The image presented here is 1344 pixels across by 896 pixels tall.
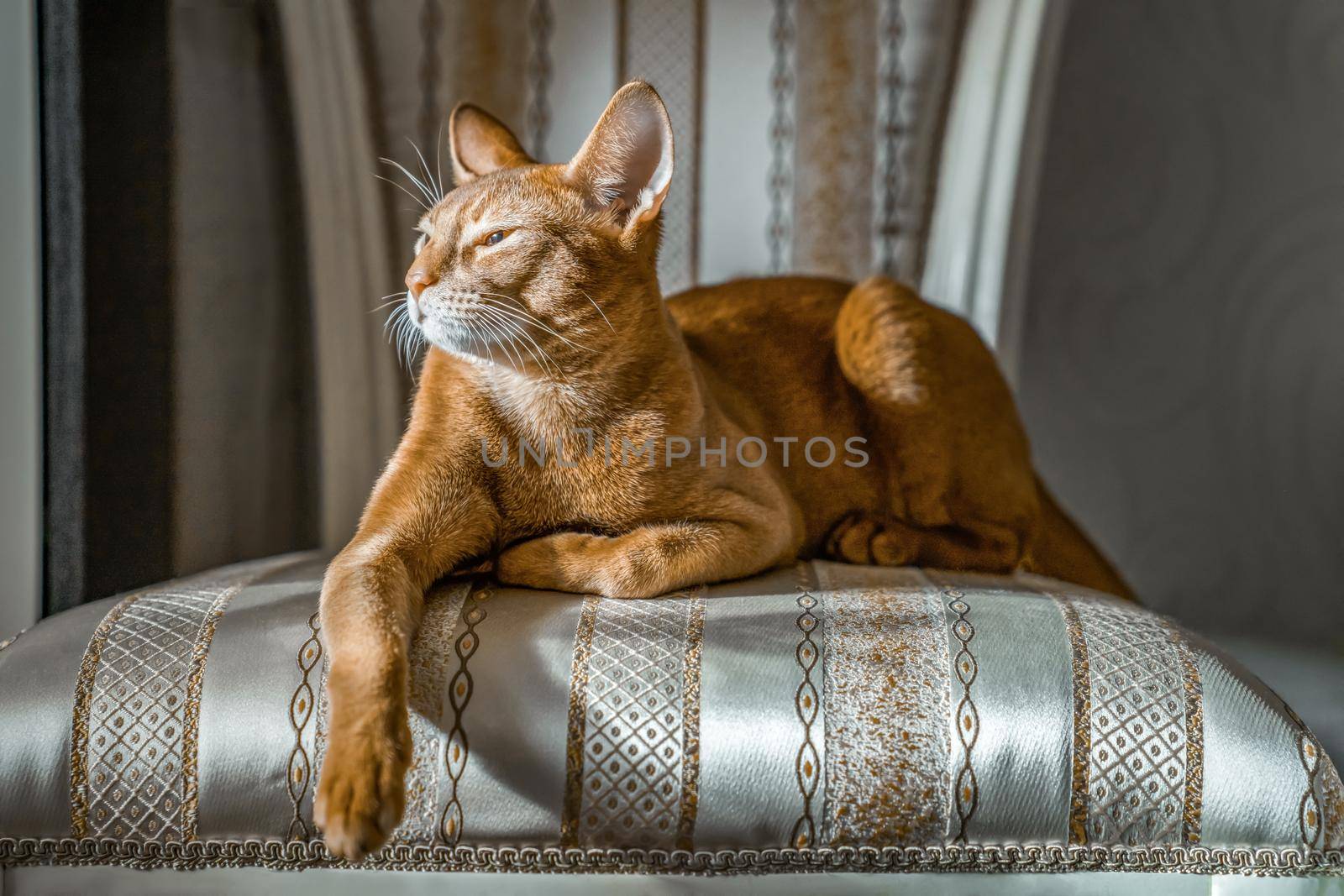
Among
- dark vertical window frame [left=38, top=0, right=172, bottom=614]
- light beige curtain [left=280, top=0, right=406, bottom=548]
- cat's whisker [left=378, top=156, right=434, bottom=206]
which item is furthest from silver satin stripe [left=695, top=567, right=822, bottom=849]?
light beige curtain [left=280, top=0, right=406, bottom=548]

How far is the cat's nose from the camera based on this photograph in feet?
3.16

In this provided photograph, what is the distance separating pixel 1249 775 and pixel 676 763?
0.54 meters

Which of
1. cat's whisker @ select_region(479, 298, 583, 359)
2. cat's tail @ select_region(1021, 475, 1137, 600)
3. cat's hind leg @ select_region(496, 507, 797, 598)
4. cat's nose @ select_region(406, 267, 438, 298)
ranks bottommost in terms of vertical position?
cat's tail @ select_region(1021, 475, 1137, 600)

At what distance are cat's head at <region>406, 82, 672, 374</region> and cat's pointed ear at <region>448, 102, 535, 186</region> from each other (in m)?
0.12

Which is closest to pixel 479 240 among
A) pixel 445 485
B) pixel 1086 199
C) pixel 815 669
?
pixel 445 485

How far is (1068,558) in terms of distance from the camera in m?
1.39

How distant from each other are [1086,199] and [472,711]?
1653 millimetres

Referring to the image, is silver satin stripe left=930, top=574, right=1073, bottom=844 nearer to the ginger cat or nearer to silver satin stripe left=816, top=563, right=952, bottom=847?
silver satin stripe left=816, top=563, right=952, bottom=847

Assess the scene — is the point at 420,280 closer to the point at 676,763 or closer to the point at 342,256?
the point at 676,763

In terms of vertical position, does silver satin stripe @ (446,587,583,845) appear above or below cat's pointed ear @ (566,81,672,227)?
below

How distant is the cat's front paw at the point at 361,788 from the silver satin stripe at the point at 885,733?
39 cm

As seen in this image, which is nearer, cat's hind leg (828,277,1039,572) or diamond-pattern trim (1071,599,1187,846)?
diamond-pattern trim (1071,599,1187,846)

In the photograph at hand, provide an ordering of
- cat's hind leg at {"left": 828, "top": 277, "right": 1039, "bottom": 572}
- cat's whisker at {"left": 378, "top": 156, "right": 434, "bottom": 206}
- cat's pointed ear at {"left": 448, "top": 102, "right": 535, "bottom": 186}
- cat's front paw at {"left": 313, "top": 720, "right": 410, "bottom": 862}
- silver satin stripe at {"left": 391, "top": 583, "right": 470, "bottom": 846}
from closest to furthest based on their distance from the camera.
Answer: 1. cat's front paw at {"left": 313, "top": 720, "right": 410, "bottom": 862}
2. silver satin stripe at {"left": 391, "top": 583, "right": 470, "bottom": 846}
3. cat's whisker at {"left": 378, "top": 156, "right": 434, "bottom": 206}
4. cat's pointed ear at {"left": 448, "top": 102, "right": 535, "bottom": 186}
5. cat's hind leg at {"left": 828, "top": 277, "right": 1039, "bottom": 572}

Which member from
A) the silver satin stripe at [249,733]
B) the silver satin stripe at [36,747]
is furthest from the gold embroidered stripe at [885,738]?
the silver satin stripe at [36,747]
